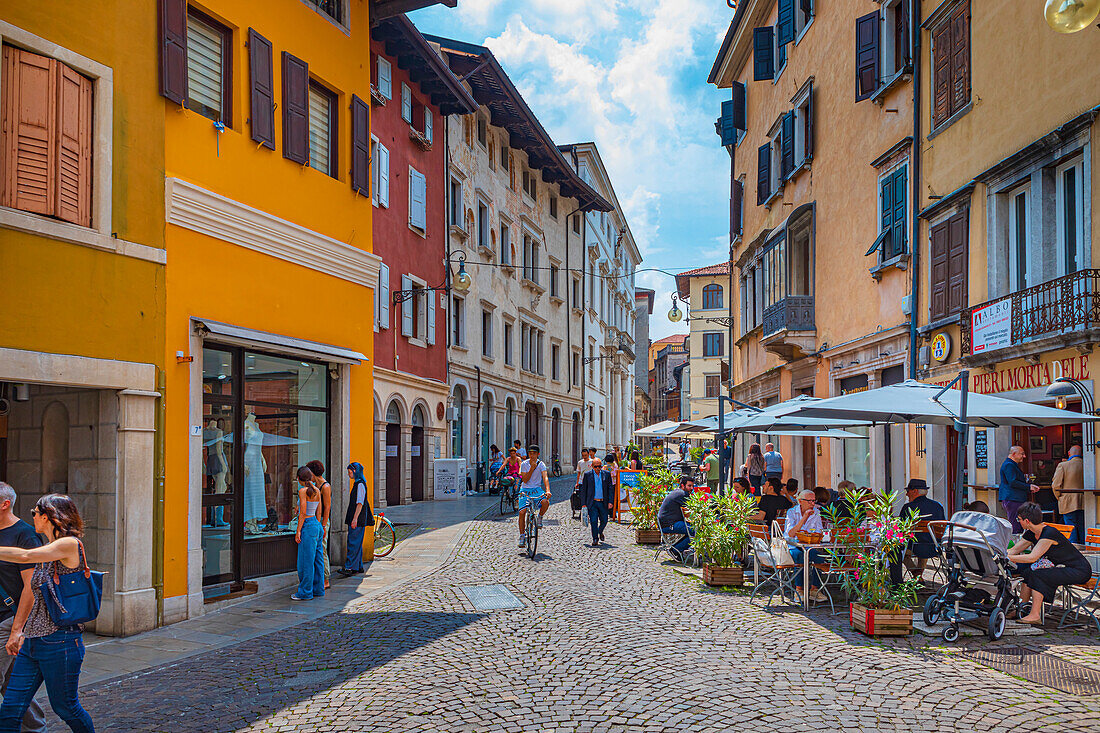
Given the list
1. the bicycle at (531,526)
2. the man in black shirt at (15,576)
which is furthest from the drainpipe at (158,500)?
the bicycle at (531,526)

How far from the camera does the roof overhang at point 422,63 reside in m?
23.0

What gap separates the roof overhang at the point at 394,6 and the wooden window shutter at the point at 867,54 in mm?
8225

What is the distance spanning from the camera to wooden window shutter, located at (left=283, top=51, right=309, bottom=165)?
1183 centimetres

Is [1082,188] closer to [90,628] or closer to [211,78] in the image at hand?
[211,78]

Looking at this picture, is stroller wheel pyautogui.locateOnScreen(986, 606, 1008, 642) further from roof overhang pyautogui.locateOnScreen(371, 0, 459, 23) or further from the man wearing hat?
roof overhang pyautogui.locateOnScreen(371, 0, 459, 23)

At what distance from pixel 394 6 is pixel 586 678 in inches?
462

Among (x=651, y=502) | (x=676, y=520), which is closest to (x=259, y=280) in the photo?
(x=676, y=520)

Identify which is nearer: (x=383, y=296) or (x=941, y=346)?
(x=941, y=346)

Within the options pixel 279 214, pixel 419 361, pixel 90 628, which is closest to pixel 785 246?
pixel 419 361

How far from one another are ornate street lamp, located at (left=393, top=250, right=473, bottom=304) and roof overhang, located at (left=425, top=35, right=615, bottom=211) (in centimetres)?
585

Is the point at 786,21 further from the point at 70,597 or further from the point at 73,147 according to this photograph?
the point at 70,597

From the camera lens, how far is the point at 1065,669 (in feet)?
23.1

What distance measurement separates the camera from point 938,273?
15.4 metres

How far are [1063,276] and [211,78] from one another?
426 inches
